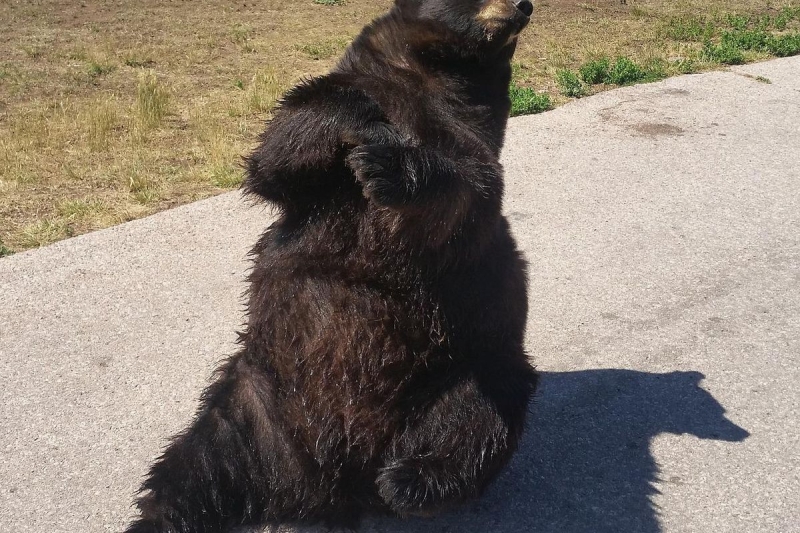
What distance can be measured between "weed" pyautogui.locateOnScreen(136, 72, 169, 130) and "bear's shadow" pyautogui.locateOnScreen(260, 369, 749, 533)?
4968mm

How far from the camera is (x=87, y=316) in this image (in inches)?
177

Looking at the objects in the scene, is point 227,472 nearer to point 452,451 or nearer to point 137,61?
point 452,451

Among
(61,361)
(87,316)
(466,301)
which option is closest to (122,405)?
(61,361)

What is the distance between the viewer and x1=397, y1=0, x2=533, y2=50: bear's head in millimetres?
3193

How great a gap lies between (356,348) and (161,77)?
7.63 m

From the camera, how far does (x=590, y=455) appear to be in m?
3.62

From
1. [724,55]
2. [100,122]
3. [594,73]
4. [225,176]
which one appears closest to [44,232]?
[225,176]

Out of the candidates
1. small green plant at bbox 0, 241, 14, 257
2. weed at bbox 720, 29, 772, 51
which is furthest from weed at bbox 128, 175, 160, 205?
weed at bbox 720, 29, 772, 51

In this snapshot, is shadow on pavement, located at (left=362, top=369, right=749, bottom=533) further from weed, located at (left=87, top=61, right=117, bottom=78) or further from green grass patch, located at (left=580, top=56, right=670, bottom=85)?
weed, located at (left=87, top=61, right=117, bottom=78)

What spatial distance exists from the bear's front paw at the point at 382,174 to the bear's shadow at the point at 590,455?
79cm

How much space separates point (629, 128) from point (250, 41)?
5947 millimetres

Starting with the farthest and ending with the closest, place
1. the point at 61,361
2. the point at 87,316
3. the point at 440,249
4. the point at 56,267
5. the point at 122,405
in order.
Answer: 1. the point at 56,267
2. the point at 87,316
3. the point at 61,361
4. the point at 122,405
5. the point at 440,249

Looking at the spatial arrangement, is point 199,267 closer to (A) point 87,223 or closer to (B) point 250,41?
(A) point 87,223

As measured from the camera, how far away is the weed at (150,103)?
7844mm
